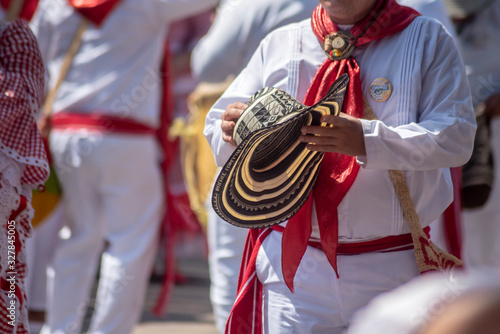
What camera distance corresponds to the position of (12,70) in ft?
8.64

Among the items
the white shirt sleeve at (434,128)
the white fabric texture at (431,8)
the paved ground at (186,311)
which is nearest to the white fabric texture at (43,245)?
the paved ground at (186,311)

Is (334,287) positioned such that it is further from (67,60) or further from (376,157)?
(67,60)

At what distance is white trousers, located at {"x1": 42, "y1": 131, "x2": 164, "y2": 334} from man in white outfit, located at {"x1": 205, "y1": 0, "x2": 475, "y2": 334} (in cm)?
225

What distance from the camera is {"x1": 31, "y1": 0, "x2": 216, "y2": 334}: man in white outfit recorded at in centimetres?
441

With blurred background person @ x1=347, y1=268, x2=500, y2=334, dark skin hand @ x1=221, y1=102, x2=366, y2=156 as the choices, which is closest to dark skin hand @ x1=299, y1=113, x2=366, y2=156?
dark skin hand @ x1=221, y1=102, x2=366, y2=156

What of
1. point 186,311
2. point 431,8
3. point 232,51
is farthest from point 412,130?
point 186,311

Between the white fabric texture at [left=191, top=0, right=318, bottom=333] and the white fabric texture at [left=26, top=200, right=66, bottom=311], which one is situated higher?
the white fabric texture at [left=191, top=0, right=318, bottom=333]

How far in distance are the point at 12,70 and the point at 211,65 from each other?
1319mm

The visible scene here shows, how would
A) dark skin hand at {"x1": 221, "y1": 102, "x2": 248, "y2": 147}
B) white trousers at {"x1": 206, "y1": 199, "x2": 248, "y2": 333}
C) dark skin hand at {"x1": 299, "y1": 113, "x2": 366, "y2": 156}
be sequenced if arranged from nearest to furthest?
dark skin hand at {"x1": 299, "y1": 113, "x2": 366, "y2": 156} → dark skin hand at {"x1": 221, "y1": 102, "x2": 248, "y2": 147} → white trousers at {"x1": 206, "y1": 199, "x2": 248, "y2": 333}

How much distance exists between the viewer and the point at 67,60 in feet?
14.7

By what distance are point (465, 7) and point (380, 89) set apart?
244 centimetres

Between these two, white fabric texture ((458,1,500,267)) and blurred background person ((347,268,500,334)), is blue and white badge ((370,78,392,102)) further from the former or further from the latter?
white fabric texture ((458,1,500,267))

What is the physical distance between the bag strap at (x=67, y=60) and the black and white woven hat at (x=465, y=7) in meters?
2.04

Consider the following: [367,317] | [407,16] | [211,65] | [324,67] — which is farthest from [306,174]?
[211,65]
